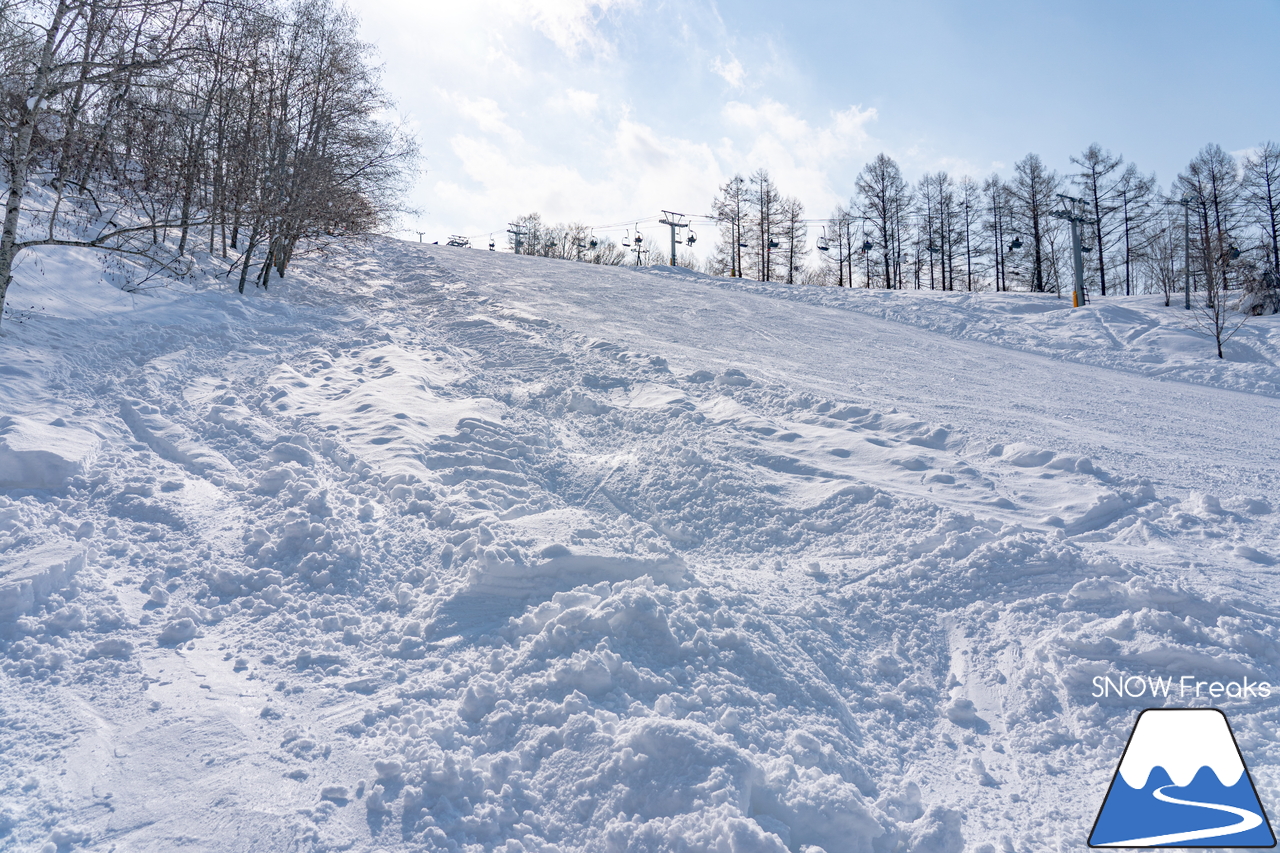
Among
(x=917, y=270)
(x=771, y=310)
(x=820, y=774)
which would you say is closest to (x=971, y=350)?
(x=771, y=310)

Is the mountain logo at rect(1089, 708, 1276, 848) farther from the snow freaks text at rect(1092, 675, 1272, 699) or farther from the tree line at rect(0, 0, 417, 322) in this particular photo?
the tree line at rect(0, 0, 417, 322)

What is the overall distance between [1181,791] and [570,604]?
3.20 meters

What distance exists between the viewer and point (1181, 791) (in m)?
2.85

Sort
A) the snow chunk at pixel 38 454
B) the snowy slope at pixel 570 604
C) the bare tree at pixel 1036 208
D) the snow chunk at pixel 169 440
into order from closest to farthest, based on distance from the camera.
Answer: the snowy slope at pixel 570 604, the snow chunk at pixel 38 454, the snow chunk at pixel 169 440, the bare tree at pixel 1036 208

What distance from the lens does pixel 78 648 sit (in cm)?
Answer: 345

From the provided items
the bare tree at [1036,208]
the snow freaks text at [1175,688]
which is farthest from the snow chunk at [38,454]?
the bare tree at [1036,208]

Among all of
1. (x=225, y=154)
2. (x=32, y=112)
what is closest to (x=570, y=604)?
(x=32, y=112)

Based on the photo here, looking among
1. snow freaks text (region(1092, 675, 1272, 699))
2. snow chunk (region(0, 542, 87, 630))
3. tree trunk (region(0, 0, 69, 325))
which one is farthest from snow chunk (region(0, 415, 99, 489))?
snow freaks text (region(1092, 675, 1272, 699))

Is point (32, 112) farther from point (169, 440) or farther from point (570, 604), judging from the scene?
point (570, 604)

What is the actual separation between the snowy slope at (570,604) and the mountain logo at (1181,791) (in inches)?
4.1

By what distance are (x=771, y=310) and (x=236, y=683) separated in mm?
17184

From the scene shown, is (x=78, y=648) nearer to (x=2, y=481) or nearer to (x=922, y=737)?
(x=2, y=481)

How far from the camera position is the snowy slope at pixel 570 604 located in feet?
9.36

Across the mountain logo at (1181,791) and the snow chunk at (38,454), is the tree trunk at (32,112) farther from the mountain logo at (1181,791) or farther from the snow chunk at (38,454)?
the mountain logo at (1181,791)
